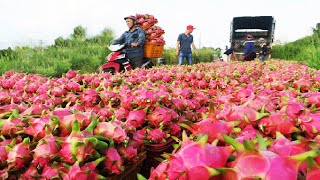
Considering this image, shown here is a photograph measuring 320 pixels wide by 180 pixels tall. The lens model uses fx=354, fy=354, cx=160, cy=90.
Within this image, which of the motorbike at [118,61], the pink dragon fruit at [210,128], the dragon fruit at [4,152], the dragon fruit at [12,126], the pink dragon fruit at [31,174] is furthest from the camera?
the motorbike at [118,61]

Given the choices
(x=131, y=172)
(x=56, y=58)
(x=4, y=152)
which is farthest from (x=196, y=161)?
(x=56, y=58)

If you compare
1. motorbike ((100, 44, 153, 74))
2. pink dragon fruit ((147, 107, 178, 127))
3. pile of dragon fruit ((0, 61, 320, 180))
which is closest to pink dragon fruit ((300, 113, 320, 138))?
pile of dragon fruit ((0, 61, 320, 180))

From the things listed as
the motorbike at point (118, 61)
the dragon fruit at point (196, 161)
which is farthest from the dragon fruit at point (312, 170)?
the motorbike at point (118, 61)

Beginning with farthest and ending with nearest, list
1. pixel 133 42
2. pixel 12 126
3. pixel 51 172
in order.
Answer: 1. pixel 133 42
2. pixel 12 126
3. pixel 51 172

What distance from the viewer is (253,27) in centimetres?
1875

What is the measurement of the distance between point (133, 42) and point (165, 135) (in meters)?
6.50

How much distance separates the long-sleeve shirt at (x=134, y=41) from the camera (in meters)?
8.50

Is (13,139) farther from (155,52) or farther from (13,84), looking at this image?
(155,52)

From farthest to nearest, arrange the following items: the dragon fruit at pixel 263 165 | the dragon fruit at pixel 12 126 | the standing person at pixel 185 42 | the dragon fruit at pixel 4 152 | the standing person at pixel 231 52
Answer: the standing person at pixel 231 52
the standing person at pixel 185 42
the dragon fruit at pixel 12 126
the dragon fruit at pixel 4 152
the dragon fruit at pixel 263 165

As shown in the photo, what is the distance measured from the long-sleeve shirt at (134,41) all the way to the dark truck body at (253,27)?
10.6 meters

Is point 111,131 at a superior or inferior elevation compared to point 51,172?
superior

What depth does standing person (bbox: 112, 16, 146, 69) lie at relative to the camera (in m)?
8.49

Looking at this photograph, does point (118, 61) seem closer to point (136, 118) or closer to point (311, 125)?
point (136, 118)

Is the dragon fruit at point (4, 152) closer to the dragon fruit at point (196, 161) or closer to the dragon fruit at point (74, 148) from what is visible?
the dragon fruit at point (74, 148)
